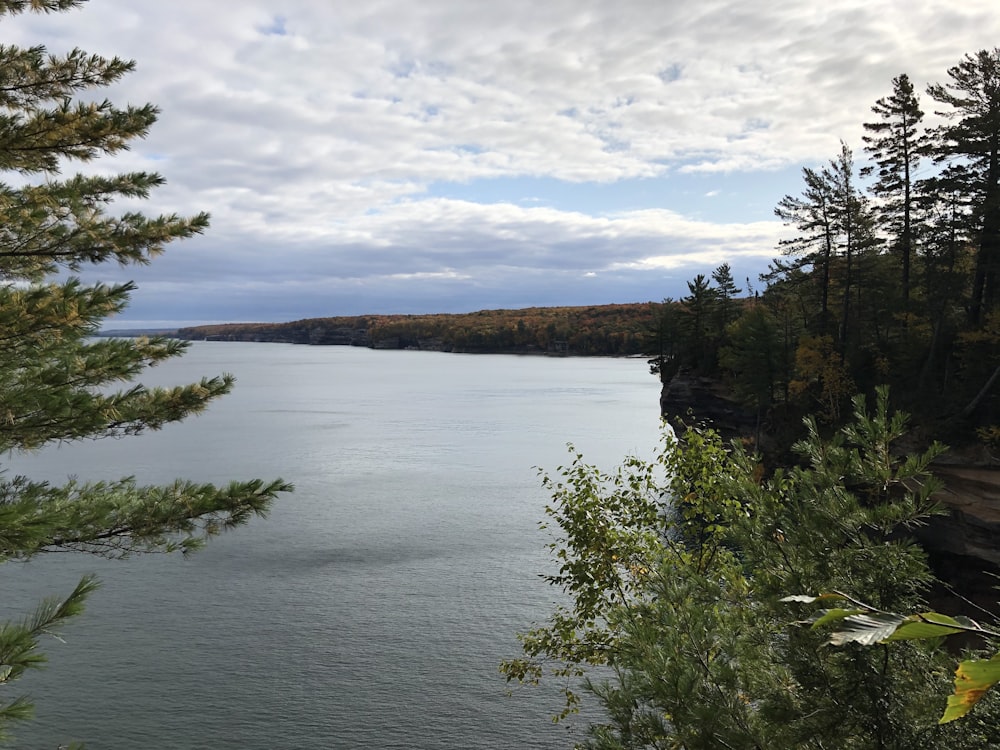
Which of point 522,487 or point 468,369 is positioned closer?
point 522,487

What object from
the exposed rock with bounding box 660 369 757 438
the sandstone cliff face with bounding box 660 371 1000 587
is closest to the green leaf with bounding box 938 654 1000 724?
the sandstone cliff face with bounding box 660 371 1000 587

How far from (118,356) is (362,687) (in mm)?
16606

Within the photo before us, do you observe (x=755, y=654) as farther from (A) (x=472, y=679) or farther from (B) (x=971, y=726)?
(A) (x=472, y=679)

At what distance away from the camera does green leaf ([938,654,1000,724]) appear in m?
1.25

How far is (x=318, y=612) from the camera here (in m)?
27.4

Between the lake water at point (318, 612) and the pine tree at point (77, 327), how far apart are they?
12.2 m

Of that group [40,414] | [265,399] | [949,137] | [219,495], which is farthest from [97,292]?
[265,399]

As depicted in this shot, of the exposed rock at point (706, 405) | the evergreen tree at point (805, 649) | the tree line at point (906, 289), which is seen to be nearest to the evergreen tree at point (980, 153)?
the tree line at point (906, 289)

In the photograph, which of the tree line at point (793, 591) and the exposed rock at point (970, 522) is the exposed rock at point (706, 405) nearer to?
the tree line at point (793, 591)

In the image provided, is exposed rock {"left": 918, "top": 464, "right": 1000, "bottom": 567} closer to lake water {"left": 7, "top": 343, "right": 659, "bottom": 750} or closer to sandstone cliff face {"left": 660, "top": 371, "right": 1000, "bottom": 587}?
sandstone cliff face {"left": 660, "top": 371, "right": 1000, "bottom": 587}

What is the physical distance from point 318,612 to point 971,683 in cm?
2863

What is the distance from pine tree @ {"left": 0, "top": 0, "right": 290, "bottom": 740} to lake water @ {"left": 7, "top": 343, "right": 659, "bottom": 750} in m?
12.2

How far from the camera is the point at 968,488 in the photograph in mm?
30344

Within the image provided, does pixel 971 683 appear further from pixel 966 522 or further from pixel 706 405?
pixel 706 405
